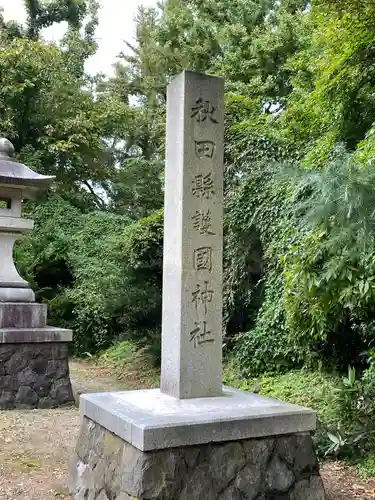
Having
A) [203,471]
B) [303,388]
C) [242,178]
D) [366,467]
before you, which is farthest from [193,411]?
[242,178]

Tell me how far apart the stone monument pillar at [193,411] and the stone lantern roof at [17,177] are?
3440 millimetres

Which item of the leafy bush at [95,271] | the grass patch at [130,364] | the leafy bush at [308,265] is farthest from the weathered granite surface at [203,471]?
Result: the leafy bush at [95,271]

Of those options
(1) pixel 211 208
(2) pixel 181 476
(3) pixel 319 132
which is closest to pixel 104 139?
(3) pixel 319 132

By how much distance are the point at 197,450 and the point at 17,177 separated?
15.4 feet

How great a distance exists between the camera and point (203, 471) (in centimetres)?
288

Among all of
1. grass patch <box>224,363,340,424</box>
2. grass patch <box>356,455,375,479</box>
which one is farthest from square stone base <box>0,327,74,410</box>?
grass patch <box>356,455,375,479</box>

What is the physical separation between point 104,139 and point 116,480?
14.1 meters

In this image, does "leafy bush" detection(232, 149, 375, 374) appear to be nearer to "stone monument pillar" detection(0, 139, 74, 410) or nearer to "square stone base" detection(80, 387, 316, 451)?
"square stone base" detection(80, 387, 316, 451)

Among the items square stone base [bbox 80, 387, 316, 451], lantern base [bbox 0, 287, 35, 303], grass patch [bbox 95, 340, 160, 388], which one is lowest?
grass patch [bbox 95, 340, 160, 388]

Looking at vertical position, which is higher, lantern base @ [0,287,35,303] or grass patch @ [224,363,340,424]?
lantern base @ [0,287,35,303]

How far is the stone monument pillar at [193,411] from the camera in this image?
2793mm

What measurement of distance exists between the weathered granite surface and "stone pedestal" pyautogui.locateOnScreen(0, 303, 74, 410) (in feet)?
9.97

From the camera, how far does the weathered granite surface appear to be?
9.00 ft

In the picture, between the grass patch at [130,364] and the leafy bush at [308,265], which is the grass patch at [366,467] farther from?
the grass patch at [130,364]
